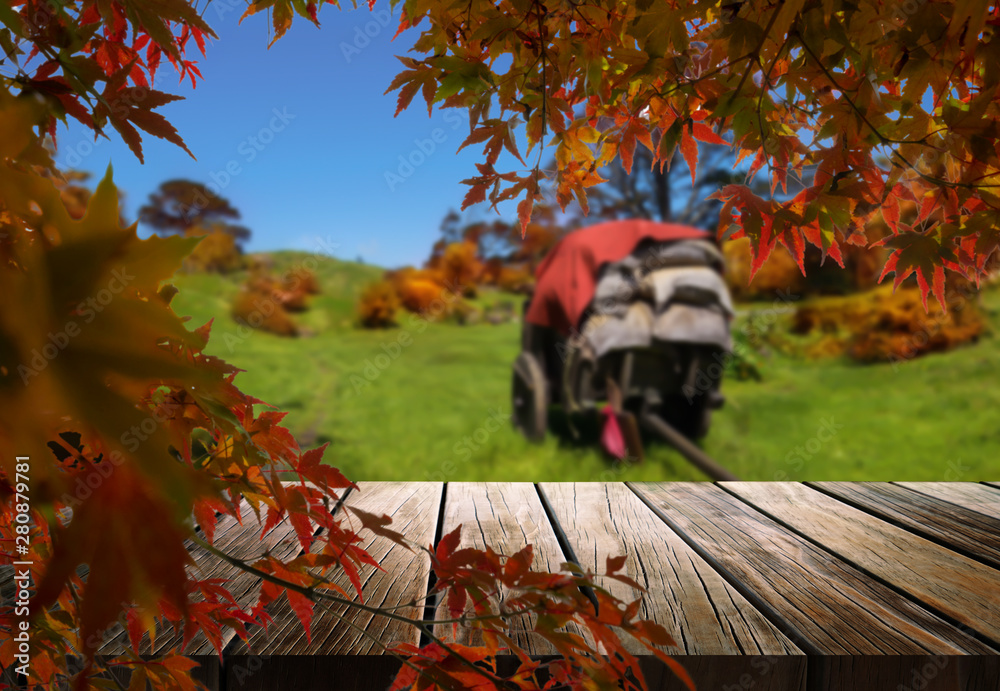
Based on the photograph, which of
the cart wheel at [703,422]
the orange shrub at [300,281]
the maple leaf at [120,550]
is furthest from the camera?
the orange shrub at [300,281]

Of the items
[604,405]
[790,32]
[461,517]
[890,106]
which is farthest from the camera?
[604,405]

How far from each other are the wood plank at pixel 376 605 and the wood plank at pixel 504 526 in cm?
4

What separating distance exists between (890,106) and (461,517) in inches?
33.6

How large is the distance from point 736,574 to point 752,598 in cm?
7

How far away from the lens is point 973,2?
45 cm

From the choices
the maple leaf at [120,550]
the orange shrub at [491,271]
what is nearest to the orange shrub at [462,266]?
the orange shrub at [491,271]

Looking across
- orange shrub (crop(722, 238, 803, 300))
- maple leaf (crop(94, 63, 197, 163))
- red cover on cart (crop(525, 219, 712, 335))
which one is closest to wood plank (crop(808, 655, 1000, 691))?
maple leaf (crop(94, 63, 197, 163))

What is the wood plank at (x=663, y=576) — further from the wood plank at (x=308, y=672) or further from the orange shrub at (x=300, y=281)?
the orange shrub at (x=300, y=281)

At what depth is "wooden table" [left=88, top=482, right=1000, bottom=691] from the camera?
23.7 inches

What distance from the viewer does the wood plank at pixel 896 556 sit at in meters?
0.73

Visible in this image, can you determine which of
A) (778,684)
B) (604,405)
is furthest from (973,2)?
(604,405)

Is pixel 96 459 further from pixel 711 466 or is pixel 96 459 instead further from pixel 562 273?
pixel 711 466

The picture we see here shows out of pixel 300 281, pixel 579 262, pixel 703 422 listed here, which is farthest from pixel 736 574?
pixel 300 281

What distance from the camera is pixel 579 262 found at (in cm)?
367
